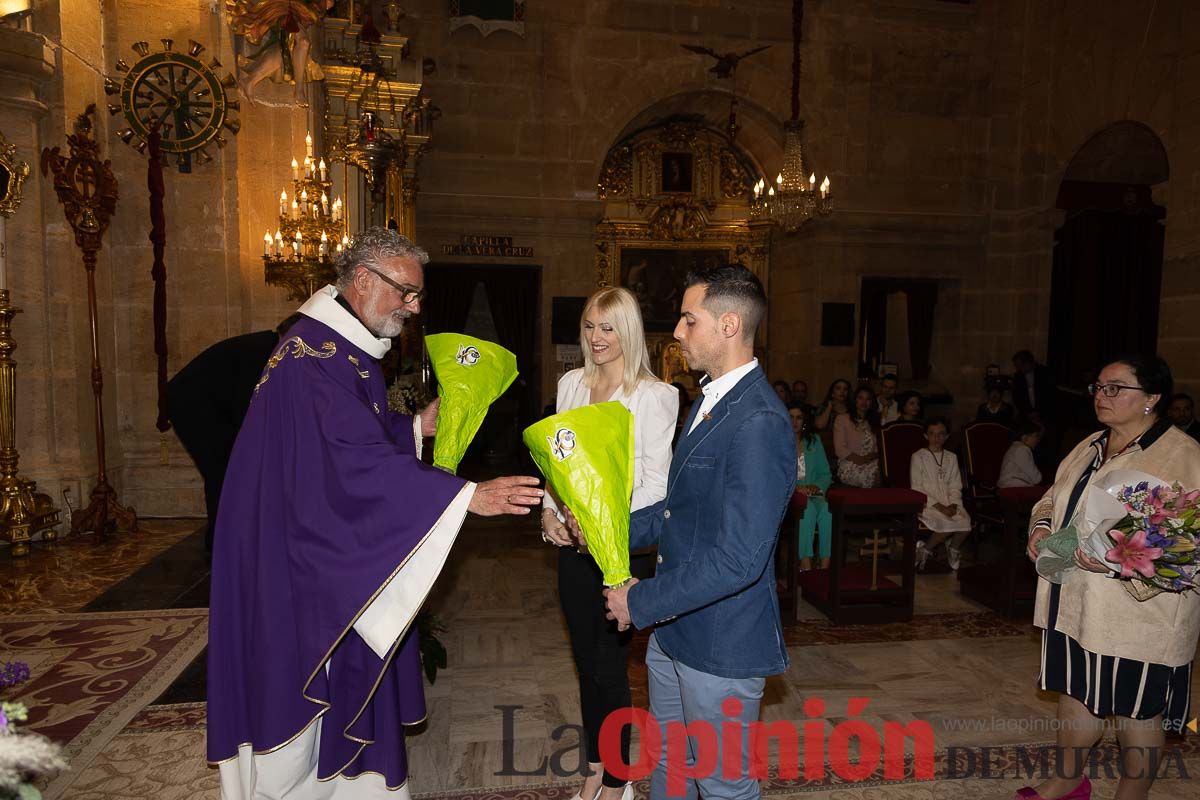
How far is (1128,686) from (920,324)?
1187 centimetres

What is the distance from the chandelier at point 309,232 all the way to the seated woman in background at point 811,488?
4.24 meters

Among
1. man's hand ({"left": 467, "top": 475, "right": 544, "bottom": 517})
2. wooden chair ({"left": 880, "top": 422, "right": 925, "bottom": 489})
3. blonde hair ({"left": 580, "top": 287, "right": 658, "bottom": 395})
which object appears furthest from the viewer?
wooden chair ({"left": 880, "top": 422, "right": 925, "bottom": 489})

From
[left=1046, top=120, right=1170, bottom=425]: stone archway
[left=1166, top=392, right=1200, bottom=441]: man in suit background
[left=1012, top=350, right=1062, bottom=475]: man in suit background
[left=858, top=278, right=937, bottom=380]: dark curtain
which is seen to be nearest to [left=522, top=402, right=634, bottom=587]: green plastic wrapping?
[left=1166, top=392, right=1200, bottom=441]: man in suit background

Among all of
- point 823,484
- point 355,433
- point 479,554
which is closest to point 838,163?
point 823,484

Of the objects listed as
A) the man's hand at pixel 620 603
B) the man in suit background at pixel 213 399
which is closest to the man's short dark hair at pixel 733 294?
the man's hand at pixel 620 603

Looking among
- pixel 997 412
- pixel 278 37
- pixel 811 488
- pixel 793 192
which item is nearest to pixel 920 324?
pixel 997 412

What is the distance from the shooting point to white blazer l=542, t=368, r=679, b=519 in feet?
8.47

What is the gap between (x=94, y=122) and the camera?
22.2 feet

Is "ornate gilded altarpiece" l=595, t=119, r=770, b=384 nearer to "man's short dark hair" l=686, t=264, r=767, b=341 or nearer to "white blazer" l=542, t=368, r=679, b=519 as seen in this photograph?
"white blazer" l=542, t=368, r=679, b=519

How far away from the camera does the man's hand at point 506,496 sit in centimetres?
213

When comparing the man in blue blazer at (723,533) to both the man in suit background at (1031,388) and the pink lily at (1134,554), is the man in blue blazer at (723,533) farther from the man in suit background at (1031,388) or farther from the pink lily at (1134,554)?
the man in suit background at (1031,388)

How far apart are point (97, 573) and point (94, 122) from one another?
4.18m

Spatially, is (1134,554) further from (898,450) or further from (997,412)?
(997,412)

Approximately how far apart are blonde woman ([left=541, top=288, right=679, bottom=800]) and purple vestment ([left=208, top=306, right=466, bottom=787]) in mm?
597
